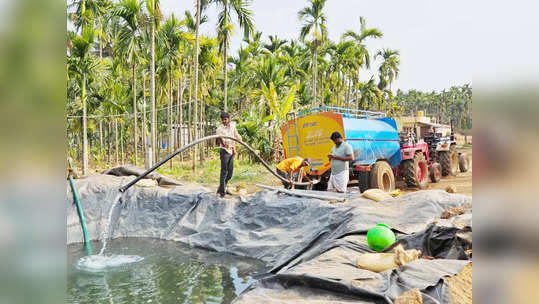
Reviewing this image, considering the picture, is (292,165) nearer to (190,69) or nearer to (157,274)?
(157,274)

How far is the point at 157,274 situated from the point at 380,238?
350 cm

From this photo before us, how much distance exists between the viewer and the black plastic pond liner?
3.44 meters

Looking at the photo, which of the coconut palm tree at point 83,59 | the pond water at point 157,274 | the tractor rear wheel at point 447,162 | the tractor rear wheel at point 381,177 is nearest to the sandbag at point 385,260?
the pond water at point 157,274

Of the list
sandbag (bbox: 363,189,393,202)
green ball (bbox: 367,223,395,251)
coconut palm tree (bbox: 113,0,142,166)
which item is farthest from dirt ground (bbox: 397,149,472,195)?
coconut palm tree (bbox: 113,0,142,166)

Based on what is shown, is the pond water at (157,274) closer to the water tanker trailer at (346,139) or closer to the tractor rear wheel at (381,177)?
the water tanker trailer at (346,139)

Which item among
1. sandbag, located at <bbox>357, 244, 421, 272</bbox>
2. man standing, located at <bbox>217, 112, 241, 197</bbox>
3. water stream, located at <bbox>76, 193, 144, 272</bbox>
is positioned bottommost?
water stream, located at <bbox>76, 193, 144, 272</bbox>

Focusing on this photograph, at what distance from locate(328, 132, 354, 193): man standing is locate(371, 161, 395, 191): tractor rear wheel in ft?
5.91

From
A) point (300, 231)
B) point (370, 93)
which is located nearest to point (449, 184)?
point (300, 231)

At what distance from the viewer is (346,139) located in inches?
357

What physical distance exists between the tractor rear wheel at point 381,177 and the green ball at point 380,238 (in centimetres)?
491

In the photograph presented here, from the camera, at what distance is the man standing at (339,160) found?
24.8 ft

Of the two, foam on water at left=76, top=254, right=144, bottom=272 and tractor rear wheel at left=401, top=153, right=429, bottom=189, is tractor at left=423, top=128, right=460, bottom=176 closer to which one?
tractor rear wheel at left=401, top=153, right=429, bottom=189
